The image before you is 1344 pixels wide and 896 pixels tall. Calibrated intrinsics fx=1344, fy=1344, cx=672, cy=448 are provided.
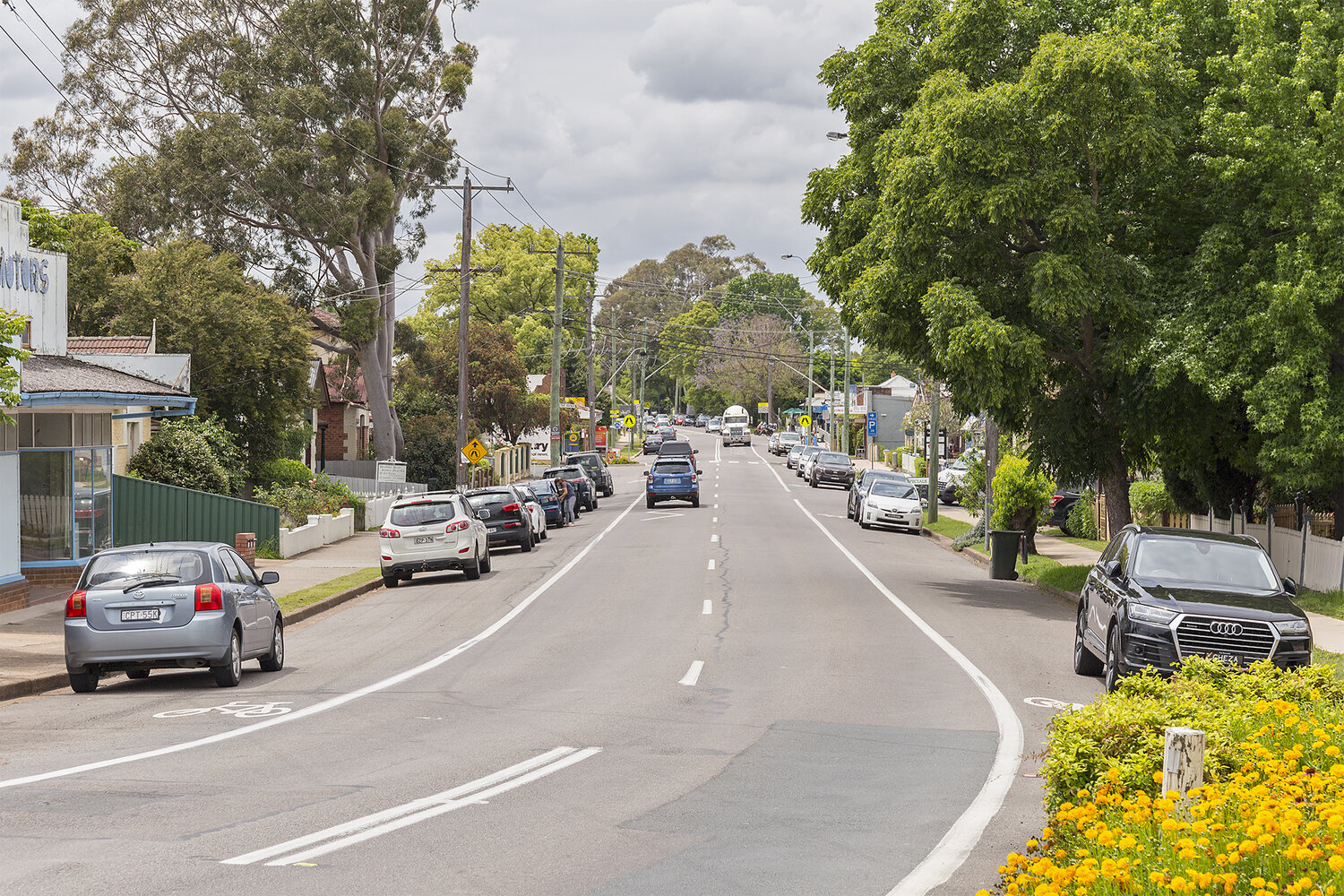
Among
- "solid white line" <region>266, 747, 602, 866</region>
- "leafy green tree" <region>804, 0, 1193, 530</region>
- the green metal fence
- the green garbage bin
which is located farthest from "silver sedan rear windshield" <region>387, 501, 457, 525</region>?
"solid white line" <region>266, 747, 602, 866</region>

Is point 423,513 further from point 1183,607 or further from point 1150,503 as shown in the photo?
point 1150,503

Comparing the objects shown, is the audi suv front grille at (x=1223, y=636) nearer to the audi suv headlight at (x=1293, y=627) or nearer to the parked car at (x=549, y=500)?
the audi suv headlight at (x=1293, y=627)

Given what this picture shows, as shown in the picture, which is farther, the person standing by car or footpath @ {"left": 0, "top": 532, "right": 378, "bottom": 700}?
the person standing by car

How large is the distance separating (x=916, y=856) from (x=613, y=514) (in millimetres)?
39893

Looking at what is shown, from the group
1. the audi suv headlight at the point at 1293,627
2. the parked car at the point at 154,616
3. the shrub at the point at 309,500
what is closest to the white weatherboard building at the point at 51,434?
the parked car at the point at 154,616

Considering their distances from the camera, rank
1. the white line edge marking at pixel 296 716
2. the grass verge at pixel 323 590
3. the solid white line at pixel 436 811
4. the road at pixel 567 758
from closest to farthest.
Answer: the road at pixel 567 758, the solid white line at pixel 436 811, the white line edge marking at pixel 296 716, the grass verge at pixel 323 590

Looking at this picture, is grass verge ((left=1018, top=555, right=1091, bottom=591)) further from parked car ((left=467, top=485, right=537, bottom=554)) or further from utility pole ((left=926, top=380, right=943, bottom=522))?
parked car ((left=467, top=485, right=537, bottom=554))

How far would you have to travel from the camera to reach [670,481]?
48375mm

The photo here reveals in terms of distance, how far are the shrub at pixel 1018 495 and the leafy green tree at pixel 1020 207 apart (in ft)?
13.4

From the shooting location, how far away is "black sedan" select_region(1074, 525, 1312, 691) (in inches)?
496

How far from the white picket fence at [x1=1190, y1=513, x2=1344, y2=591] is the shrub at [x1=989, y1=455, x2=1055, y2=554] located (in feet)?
14.7

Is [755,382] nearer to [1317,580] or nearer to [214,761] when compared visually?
[1317,580]

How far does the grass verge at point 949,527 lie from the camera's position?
38.8 m

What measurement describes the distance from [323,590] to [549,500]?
1808 centimetres
